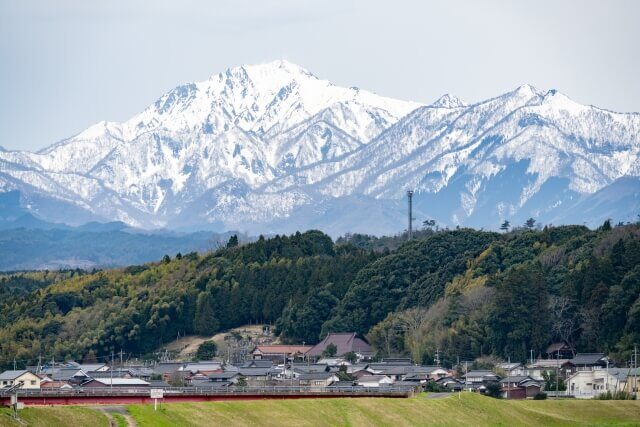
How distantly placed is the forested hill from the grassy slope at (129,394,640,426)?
2276cm

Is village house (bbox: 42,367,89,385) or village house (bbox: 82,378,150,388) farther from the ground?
village house (bbox: 42,367,89,385)

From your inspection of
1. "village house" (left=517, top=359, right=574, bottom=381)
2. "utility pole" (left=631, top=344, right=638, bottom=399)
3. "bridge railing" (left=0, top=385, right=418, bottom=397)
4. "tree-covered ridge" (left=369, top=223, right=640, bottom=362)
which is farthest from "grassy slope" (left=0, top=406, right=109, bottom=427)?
"tree-covered ridge" (left=369, top=223, right=640, bottom=362)

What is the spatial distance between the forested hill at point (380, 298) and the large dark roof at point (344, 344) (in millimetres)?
1315

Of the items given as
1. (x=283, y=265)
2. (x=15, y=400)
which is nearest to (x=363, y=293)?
(x=283, y=265)

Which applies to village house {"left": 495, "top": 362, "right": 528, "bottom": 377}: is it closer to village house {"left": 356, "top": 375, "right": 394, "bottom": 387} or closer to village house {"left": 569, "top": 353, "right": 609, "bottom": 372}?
village house {"left": 569, "top": 353, "right": 609, "bottom": 372}

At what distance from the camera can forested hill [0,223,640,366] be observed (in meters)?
120

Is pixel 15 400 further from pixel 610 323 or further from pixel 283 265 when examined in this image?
pixel 283 265

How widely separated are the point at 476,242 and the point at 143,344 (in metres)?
32.4

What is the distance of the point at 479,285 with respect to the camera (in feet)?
437

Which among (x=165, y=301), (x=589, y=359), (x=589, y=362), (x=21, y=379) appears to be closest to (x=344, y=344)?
(x=165, y=301)

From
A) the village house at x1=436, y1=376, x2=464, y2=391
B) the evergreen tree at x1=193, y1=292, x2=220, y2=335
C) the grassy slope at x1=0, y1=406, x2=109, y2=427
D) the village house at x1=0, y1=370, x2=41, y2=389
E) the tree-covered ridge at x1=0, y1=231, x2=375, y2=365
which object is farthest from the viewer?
the evergreen tree at x1=193, y1=292, x2=220, y2=335

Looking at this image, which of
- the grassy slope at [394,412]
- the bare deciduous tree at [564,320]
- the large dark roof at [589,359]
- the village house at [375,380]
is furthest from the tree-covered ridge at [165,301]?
the grassy slope at [394,412]

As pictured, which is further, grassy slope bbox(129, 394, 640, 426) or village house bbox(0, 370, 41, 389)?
village house bbox(0, 370, 41, 389)

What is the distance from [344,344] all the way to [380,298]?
9.11 meters
